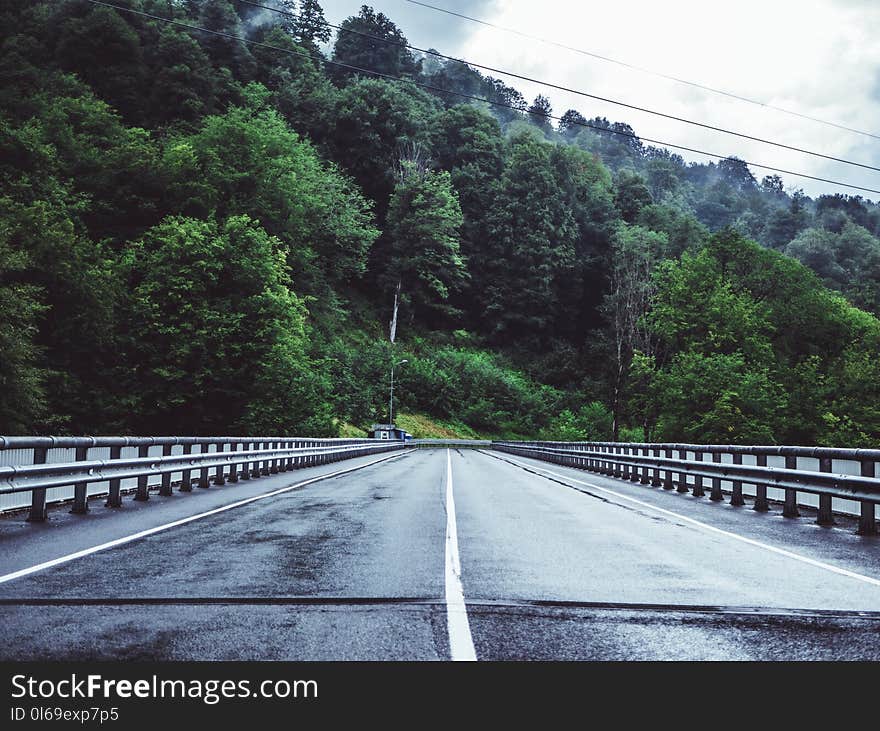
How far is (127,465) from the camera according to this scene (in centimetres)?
1427

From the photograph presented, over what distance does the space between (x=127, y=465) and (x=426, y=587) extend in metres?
8.58

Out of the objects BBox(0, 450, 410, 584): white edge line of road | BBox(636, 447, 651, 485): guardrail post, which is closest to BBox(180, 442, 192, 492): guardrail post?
BBox(0, 450, 410, 584): white edge line of road

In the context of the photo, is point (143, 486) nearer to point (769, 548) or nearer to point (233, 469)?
point (233, 469)

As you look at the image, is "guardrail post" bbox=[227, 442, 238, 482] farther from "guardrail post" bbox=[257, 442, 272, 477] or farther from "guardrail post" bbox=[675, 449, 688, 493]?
"guardrail post" bbox=[675, 449, 688, 493]

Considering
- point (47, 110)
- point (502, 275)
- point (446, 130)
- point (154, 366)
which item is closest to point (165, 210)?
point (47, 110)

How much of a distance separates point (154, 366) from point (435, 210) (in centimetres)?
6881

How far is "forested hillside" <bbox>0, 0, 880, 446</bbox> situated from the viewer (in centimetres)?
4719

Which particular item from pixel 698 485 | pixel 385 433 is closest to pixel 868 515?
pixel 698 485

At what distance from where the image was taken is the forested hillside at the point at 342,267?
4719 cm

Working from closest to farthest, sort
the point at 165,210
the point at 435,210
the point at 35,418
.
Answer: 1. the point at 35,418
2. the point at 165,210
3. the point at 435,210

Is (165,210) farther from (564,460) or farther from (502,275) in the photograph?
(502,275)

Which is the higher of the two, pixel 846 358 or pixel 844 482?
pixel 846 358

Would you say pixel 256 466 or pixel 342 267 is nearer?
pixel 256 466

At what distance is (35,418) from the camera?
38281 millimetres
